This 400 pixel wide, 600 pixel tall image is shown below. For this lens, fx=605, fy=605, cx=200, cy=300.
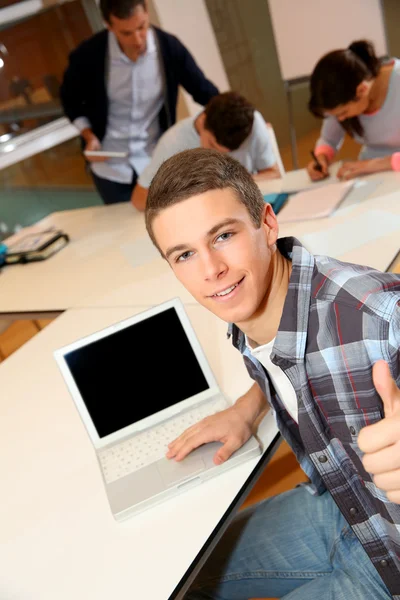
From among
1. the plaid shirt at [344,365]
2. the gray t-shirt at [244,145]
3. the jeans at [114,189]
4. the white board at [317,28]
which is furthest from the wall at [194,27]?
the plaid shirt at [344,365]

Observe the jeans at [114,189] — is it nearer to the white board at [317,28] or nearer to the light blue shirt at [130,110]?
the light blue shirt at [130,110]

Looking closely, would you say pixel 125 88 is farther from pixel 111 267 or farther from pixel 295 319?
pixel 295 319

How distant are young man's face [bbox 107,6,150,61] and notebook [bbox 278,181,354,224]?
4.05 ft

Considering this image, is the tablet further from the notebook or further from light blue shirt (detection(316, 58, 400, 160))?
the notebook

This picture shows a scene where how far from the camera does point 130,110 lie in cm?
313

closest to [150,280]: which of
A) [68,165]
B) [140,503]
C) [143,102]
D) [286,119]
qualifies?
[140,503]

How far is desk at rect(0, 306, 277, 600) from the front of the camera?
3.18 ft

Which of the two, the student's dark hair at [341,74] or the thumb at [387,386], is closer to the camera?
the thumb at [387,386]

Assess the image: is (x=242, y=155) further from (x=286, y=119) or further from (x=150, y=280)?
(x=286, y=119)

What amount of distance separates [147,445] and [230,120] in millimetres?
1559

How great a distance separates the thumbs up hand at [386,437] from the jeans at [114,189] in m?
2.66

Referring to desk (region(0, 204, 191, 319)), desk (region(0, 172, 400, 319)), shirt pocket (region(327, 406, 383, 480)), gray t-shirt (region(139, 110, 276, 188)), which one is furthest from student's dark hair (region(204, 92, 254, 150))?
shirt pocket (region(327, 406, 383, 480))

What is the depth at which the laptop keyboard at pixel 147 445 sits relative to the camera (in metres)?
1.17

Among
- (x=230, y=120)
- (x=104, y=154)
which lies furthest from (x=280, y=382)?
(x=104, y=154)
